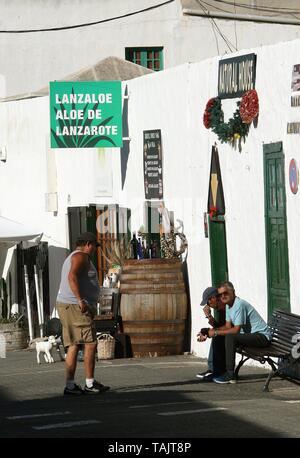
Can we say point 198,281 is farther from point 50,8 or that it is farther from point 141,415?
Answer: point 50,8

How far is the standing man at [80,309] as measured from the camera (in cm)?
1416

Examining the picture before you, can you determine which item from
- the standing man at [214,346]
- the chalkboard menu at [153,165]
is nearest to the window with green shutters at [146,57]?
the chalkboard menu at [153,165]

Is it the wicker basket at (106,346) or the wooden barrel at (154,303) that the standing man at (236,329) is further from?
the wicker basket at (106,346)

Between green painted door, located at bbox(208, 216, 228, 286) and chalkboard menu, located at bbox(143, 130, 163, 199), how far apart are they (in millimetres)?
1872

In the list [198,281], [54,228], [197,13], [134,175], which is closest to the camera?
[198,281]

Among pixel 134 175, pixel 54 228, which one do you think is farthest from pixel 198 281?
pixel 54 228

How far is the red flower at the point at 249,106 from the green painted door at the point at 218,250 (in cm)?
176

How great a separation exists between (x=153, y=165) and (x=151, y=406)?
288 inches

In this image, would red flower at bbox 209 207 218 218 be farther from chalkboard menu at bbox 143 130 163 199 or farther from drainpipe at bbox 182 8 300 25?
drainpipe at bbox 182 8 300 25

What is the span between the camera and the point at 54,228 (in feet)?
78.0

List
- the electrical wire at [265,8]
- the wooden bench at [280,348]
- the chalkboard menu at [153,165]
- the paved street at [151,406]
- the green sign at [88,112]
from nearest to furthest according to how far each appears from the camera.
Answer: the paved street at [151,406] < the wooden bench at [280,348] < the chalkboard menu at [153,165] < the green sign at [88,112] < the electrical wire at [265,8]

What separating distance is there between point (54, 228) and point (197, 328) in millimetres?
6021

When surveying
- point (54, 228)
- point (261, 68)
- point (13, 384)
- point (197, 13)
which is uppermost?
point (197, 13)

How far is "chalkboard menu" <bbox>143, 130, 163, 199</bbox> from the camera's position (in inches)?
773
